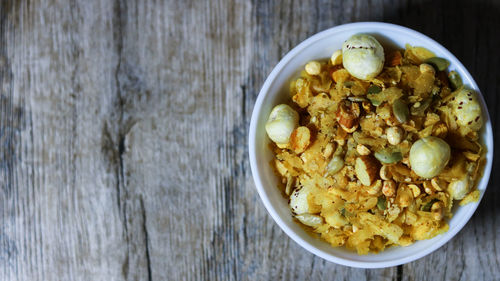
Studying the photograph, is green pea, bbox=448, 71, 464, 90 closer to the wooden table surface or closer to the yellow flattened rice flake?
the yellow flattened rice flake

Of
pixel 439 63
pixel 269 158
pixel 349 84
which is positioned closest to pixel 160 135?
pixel 269 158

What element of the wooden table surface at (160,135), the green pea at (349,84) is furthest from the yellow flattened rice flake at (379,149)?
the wooden table surface at (160,135)

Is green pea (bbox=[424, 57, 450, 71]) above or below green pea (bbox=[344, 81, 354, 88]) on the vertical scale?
above

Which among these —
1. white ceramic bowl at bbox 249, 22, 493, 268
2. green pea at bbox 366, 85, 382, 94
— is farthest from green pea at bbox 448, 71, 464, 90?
green pea at bbox 366, 85, 382, 94

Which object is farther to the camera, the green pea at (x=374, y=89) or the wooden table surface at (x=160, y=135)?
the wooden table surface at (x=160, y=135)

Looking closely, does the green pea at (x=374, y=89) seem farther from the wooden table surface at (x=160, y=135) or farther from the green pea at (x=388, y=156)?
the wooden table surface at (x=160, y=135)

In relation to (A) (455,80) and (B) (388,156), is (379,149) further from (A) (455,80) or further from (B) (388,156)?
(A) (455,80)
